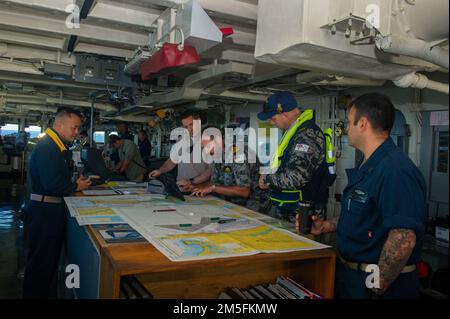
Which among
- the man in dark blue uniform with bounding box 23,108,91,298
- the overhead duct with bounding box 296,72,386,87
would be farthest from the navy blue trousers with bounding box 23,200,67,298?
the overhead duct with bounding box 296,72,386,87

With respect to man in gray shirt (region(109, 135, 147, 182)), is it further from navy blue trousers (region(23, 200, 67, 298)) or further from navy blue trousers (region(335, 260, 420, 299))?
navy blue trousers (region(335, 260, 420, 299))

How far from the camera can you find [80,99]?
936cm

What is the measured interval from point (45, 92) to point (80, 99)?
4.39 feet

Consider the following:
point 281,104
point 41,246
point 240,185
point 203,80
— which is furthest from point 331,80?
point 41,246

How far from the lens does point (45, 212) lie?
3.13 meters

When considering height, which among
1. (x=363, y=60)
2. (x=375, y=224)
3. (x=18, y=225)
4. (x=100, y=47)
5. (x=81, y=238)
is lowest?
(x=18, y=225)

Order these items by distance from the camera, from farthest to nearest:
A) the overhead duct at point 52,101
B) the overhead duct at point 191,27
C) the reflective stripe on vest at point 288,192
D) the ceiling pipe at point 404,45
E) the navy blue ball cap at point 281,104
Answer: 1. the overhead duct at point 52,101
2. the navy blue ball cap at point 281,104
3. the reflective stripe on vest at point 288,192
4. the overhead duct at point 191,27
5. the ceiling pipe at point 404,45

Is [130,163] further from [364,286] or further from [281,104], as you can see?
[364,286]

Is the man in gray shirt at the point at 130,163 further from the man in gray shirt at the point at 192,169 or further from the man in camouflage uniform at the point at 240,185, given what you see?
the man in camouflage uniform at the point at 240,185

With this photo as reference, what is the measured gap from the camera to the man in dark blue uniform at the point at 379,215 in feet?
4.95

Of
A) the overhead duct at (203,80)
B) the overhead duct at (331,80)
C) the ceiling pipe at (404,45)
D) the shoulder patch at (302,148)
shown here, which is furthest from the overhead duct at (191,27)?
the overhead duct at (331,80)

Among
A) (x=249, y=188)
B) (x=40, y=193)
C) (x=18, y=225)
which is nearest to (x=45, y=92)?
(x=18, y=225)

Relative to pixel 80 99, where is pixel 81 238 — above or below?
below
